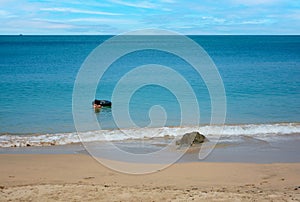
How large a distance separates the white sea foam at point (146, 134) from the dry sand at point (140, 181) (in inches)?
114

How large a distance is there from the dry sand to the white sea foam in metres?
2.90

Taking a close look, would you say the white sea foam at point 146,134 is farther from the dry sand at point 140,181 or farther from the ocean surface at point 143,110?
the dry sand at point 140,181

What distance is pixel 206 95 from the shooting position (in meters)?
28.8

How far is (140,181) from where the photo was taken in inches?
375

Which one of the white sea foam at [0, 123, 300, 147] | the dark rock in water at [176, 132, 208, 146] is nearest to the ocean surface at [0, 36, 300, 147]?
the white sea foam at [0, 123, 300, 147]

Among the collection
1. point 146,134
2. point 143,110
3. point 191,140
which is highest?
point 143,110

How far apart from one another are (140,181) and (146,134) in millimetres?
7314

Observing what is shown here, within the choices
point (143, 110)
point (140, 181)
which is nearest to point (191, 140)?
point (140, 181)

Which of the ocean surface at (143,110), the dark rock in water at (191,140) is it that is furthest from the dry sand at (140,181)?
the ocean surface at (143,110)

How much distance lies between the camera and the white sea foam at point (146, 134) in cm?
1545

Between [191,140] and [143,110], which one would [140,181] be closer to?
[191,140]

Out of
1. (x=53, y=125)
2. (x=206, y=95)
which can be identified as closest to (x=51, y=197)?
(x=53, y=125)

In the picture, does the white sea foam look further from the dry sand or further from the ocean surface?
the dry sand

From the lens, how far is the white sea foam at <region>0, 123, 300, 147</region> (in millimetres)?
15453
